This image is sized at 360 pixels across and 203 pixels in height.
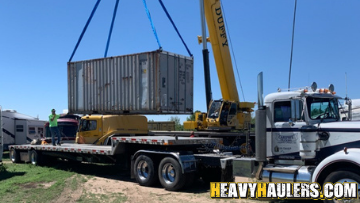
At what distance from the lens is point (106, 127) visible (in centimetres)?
1269

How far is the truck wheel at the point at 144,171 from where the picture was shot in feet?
31.8

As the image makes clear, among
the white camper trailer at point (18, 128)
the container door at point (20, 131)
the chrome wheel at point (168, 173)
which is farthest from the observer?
the container door at point (20, 131)

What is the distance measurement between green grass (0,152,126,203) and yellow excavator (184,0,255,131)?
477 cm

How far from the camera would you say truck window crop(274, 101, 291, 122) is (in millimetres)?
7449

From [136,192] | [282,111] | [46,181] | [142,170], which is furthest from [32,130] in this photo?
[282,111]

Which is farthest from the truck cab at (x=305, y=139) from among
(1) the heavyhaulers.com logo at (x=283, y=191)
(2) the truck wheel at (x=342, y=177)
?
(1) the heavyhaulers.com logo at (x=283, y=191)

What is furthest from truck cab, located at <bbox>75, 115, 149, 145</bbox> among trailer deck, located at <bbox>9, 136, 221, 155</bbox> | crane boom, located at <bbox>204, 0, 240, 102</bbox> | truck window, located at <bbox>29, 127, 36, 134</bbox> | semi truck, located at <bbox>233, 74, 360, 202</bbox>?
truck window, located at <bbox>29, 127, 36, 134</bbox>

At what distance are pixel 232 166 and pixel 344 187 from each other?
2.69 meters

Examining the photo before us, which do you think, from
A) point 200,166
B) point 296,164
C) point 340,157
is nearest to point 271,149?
point 296,164

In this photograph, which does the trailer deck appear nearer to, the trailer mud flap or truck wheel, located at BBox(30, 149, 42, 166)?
truck wheel, located at BBox(30, 149, 42, 166)

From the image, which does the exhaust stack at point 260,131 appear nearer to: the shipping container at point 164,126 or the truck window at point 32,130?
the shipping container at point 164,126

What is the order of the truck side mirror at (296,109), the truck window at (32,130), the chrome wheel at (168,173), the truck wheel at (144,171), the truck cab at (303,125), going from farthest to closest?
the truck window at (32,130) → the truck wheel at (144,171) → the chrome wheel at (168,173) → the truck side mirror at (296,109) → the truck cab at (303,125)

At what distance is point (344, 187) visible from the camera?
617 centimetres

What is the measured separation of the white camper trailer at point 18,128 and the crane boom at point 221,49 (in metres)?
13.2
